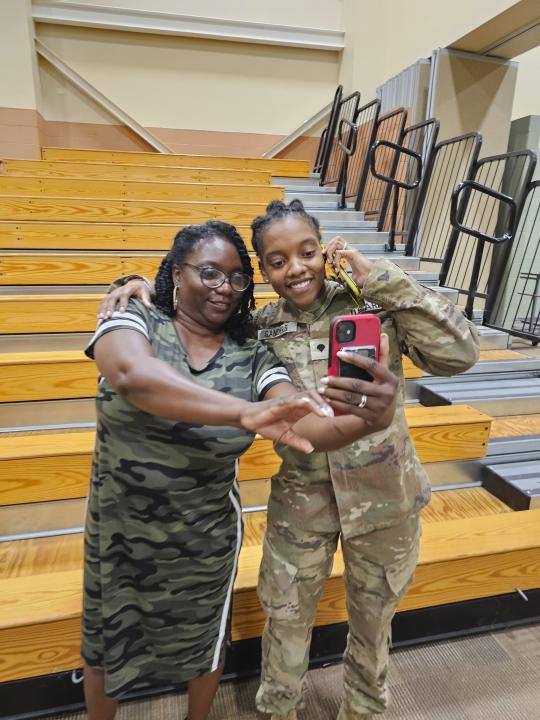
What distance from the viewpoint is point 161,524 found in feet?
2.78

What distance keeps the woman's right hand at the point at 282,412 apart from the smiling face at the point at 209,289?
10.0 inches

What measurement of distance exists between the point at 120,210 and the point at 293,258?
105 inches

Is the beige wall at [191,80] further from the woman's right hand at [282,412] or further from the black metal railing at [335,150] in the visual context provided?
the woman's right hand at [282,412]

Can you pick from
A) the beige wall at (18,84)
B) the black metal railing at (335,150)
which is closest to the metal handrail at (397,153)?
the black metal railing at (335,150)

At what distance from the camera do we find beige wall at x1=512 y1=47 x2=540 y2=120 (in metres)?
4.91

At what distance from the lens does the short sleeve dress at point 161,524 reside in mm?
805

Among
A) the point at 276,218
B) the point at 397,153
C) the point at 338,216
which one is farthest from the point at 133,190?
the point at 276,218

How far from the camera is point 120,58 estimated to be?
5254 millimetres

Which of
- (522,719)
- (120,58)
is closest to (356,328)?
(522,719)

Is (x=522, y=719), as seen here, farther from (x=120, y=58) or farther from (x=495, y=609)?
(x=120, y=58)

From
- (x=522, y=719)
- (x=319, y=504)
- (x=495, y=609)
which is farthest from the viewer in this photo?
(x=495, y=609)

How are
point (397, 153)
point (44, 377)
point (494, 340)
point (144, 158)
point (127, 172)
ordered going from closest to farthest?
point (44, 377) < point (494, 340) < point (397, 153) < point (127, 172) < point (144, 158)

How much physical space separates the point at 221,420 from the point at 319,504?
0.41 metres

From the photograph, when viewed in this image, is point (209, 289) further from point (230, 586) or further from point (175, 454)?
point (230, 586)
